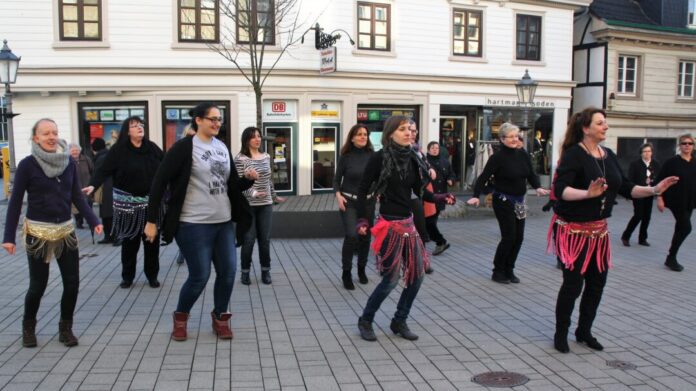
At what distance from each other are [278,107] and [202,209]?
44.3 feet

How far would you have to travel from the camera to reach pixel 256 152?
7516 mm

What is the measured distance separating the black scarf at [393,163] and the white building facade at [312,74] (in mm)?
13011

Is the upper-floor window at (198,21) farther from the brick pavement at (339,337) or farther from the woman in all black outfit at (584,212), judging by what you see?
the woman in all black outfit at (584,212)

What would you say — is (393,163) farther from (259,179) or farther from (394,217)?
(259,179)

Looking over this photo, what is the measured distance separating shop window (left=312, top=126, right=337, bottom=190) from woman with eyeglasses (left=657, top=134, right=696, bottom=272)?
1152cm

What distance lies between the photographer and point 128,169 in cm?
694

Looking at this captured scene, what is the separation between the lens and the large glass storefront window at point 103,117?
17141 millimetres

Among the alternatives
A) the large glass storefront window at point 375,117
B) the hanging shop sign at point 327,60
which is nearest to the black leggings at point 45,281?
the hanging shop sign at point 327,60

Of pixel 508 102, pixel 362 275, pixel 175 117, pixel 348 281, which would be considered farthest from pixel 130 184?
pixel 508 102

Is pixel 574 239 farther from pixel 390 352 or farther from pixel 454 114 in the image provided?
pixel 454 114

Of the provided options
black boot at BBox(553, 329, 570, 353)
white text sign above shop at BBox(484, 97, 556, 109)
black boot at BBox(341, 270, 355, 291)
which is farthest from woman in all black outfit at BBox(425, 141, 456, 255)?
white text sign above shop at BBox(484, 97, 556, 109)

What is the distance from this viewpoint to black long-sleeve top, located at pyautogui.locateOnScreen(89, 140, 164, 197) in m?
6.90

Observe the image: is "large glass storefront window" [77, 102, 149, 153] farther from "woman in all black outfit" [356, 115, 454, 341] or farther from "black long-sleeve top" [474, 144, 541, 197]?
"woman in all black outfit" [356, 115, 454, 341]

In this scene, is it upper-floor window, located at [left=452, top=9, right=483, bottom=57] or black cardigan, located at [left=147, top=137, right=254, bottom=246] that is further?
upper-floor window, located at [left=452, top=9, right=483, bottom=57]
